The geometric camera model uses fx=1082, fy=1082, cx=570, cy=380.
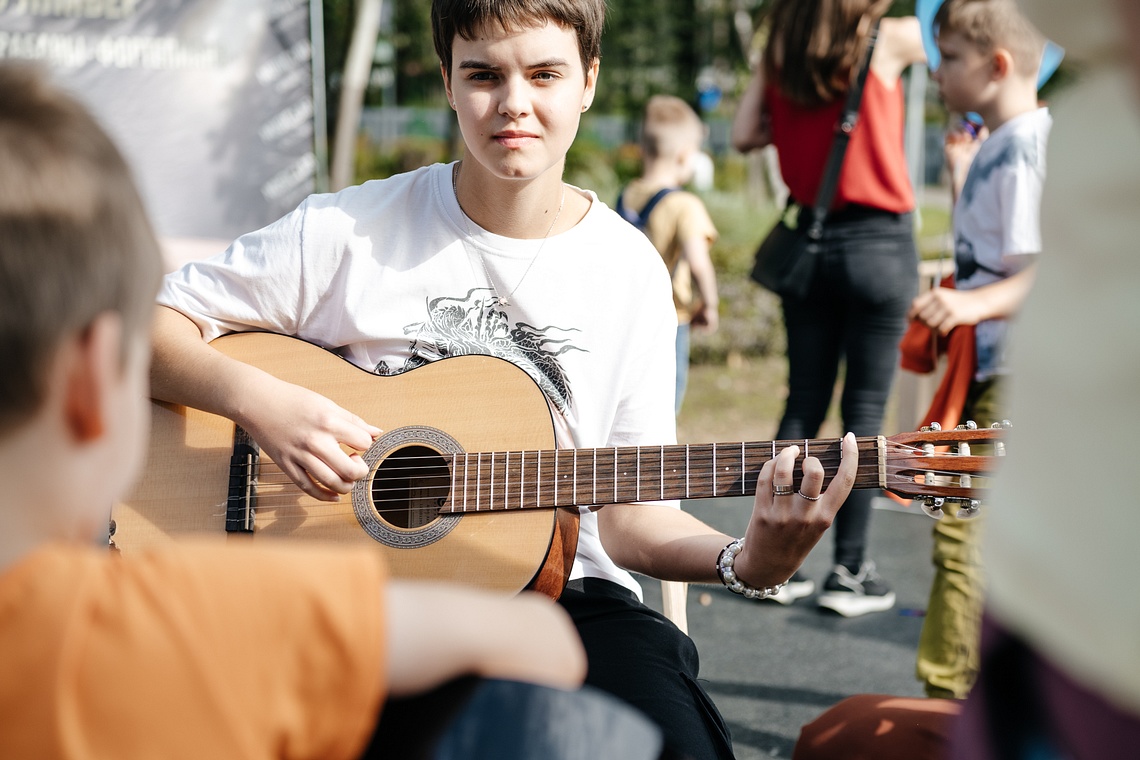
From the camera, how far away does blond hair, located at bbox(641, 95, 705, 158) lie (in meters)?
5.73

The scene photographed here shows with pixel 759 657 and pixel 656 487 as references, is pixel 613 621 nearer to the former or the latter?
pixel 656 487

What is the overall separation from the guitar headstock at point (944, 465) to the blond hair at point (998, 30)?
1.59 meters

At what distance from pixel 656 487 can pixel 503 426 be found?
1.14 feet

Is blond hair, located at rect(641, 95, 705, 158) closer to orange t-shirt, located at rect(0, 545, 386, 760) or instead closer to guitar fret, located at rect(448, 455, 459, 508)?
guitar fret, located at rect(448, 455, 459, 508)

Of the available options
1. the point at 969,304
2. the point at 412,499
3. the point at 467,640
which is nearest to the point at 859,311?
the point at 969,304

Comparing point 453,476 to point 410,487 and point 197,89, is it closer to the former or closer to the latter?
point 410,487

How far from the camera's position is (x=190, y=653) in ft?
2.94

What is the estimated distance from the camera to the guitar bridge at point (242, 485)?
2309 millimetres

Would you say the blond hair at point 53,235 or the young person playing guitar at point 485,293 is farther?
the young person playing guitar at point 485,293

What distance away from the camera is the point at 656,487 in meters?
2.14

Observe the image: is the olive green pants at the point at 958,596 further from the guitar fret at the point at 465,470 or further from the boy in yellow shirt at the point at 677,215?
the boy in yellow shirt at the point at 677,215

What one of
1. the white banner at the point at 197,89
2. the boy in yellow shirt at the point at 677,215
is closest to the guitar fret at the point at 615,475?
the boy in yellow shirt at the point at 677,215

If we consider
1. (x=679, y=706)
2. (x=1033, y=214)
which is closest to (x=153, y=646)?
(x=679, y=706)

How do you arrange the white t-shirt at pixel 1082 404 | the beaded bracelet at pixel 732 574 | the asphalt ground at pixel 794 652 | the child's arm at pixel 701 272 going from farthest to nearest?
the child's arm at pixel 701 272 < the asphalt ground at pixel 794 652 < the beaded bracelet at pixel 732 574 < the white t-shirt at pixel 1082 404
